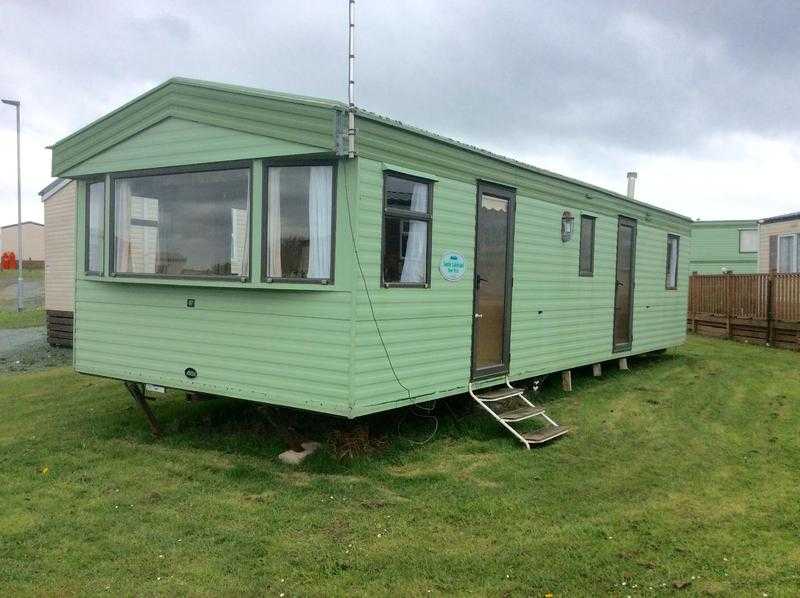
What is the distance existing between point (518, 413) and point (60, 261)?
38.6ft

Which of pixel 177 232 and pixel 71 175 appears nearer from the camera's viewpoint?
pixel 177 232

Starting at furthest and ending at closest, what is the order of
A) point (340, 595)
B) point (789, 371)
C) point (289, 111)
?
point (789, 371) < point (289, 111) < point (340, 595)

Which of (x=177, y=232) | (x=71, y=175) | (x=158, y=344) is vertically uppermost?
(x=71, y=175)

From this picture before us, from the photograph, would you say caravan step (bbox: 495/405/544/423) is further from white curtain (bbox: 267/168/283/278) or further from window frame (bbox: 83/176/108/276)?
window frame (bbox: 83/176/108/276)

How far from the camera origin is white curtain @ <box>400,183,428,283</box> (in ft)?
19.3

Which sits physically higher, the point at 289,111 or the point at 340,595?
the point at 289,111

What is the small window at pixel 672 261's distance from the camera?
38.5 ft

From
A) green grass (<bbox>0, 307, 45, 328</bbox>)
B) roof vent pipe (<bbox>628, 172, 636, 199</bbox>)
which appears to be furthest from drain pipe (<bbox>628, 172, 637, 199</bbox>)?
green grass (<bbox>0, 307, 45, 328</bbox>)

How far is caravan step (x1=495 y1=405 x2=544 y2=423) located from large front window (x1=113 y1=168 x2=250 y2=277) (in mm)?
2990

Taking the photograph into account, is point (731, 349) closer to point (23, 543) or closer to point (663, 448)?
point (663, 448)

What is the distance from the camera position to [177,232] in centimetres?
613

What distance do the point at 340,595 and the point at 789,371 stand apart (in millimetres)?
9903

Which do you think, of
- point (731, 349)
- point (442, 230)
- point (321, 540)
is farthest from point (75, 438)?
point (731, 349)

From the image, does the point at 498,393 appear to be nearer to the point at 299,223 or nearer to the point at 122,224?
the point at 299,223
